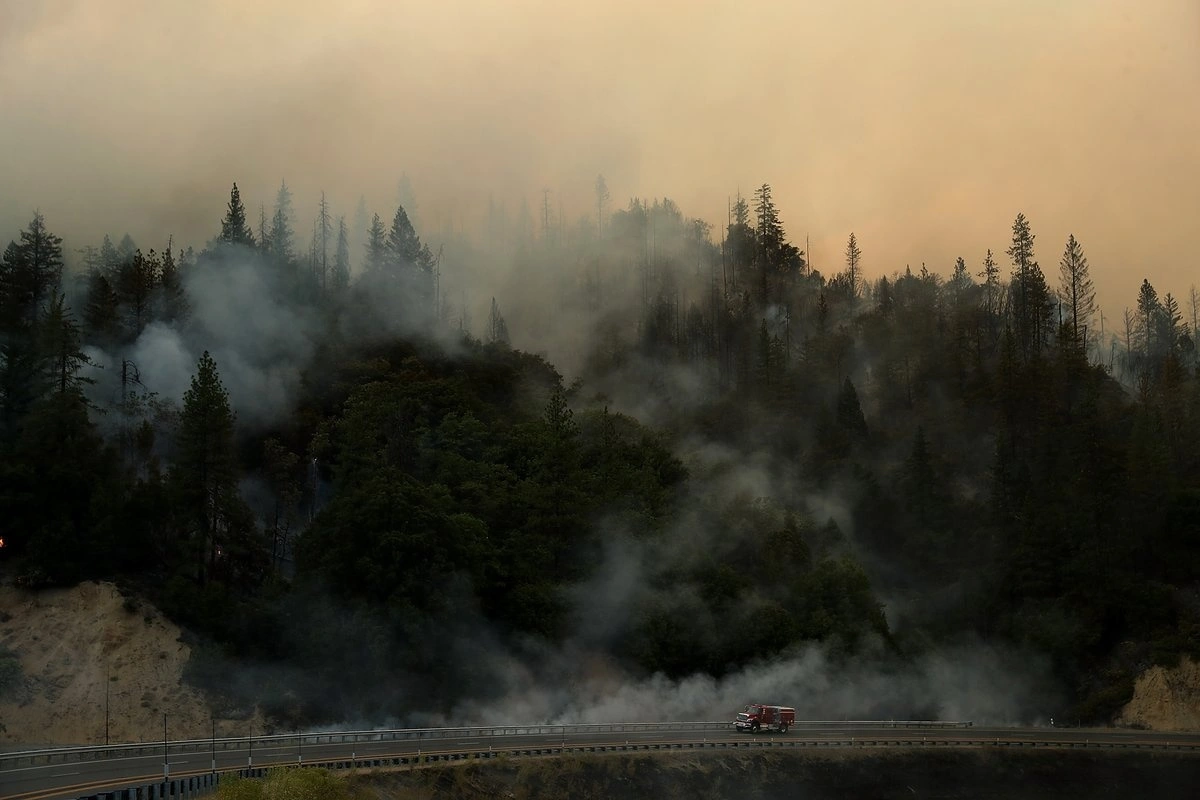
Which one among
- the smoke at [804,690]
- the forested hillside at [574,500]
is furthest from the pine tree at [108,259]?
the smoke at [804,690]

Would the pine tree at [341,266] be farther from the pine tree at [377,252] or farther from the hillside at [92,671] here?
the hillside at [92,671]

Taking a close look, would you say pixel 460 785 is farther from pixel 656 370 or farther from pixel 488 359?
pixel 656 370

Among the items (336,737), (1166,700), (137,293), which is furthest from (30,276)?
(1166,700)

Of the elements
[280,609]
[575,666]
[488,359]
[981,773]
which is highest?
[488,359]

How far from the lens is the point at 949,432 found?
128m

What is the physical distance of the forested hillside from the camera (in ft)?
267

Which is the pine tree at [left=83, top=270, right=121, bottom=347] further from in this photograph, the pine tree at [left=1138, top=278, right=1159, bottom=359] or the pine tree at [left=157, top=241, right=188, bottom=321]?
the pine tree at [left=1138, top=278, right=1159, bottom=359]

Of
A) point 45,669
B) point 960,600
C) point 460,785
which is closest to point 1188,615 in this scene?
point 960,600

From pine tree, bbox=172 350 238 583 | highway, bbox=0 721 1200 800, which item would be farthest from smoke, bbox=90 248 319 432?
highway, bbox=0 721 1200 800

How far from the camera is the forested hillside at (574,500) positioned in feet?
267

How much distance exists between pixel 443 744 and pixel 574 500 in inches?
1299

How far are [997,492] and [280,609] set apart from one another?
6514 cm

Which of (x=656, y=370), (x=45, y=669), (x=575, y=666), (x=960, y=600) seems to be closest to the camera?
(x=45, y=669)

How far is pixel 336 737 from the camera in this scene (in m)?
66.2
